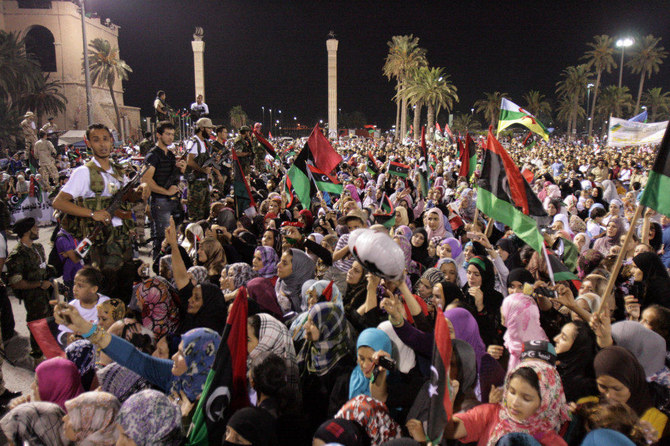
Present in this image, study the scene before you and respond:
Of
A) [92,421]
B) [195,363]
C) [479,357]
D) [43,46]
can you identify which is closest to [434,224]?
[479,357]

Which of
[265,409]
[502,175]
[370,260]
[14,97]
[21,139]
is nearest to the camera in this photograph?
[265,409]

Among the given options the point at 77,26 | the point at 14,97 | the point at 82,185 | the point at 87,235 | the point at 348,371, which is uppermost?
the point at 77,26

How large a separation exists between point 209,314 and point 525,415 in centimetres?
251

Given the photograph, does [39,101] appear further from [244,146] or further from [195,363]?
[195,363]

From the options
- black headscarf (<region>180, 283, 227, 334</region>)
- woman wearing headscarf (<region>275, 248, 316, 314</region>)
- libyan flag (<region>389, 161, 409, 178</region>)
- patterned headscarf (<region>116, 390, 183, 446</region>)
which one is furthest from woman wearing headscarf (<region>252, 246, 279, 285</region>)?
libyan flag (<region>389, 161, 409, 178</region>)

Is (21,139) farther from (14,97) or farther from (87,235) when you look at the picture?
(87,235)

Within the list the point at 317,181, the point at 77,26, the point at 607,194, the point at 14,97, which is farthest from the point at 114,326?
the point at 77,26

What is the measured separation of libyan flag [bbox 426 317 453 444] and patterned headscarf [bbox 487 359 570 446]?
370 mm

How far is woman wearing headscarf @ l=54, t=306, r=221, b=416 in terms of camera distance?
9.52 feet

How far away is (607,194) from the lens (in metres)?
11.2

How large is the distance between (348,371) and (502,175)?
2.71 m

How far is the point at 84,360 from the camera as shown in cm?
316

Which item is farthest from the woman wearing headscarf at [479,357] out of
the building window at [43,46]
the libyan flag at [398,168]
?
the building window at [43,46]

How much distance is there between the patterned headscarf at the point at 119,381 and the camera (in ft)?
9.53
